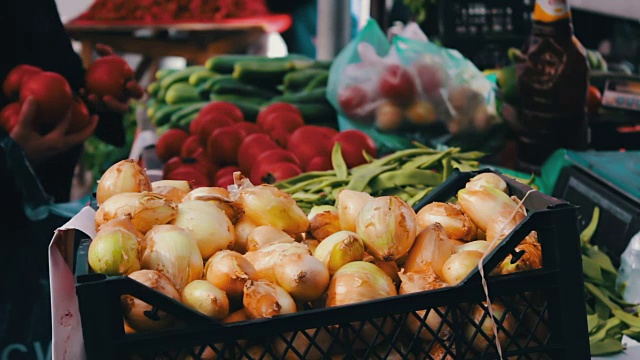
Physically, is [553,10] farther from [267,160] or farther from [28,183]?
[28,183]

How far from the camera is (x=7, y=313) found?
2035 mm

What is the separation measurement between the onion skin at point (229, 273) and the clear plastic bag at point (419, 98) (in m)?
1.62

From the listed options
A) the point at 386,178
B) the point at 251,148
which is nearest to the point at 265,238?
the point at 386,178

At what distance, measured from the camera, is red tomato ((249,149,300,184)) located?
84.4 inches

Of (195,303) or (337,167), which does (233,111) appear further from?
(195,303)

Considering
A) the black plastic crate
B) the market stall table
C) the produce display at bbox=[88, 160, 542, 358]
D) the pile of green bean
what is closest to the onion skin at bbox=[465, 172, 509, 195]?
the produce display at bbox=[88, 160, 542, 358]

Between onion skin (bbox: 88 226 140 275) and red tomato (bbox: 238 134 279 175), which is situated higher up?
onion skin (bbox: 88 226 140 275)

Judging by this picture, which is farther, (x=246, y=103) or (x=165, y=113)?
(x=165, y=113)

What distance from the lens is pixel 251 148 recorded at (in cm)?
229

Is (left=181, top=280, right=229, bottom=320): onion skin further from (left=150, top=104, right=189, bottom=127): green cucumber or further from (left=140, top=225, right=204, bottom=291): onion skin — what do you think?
(left=150, top=104, right=189, bottom=127): green cucumber

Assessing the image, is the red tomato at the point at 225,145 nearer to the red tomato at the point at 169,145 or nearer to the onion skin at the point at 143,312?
the red tomato at the point at 169,145

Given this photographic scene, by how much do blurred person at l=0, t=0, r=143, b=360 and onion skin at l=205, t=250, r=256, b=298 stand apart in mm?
1273

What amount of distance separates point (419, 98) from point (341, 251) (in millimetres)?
1637

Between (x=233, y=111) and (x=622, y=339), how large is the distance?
1.64 meters
